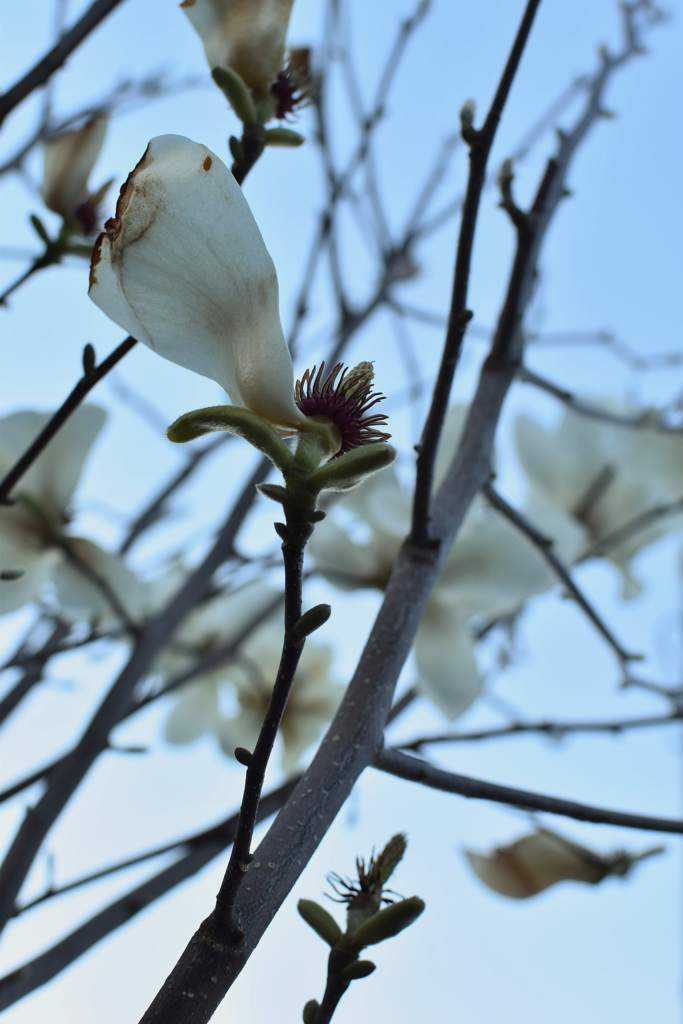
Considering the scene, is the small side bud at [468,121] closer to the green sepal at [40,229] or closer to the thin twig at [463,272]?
the thin twig at [463,272]

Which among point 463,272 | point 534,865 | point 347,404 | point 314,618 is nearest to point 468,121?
point 463,272

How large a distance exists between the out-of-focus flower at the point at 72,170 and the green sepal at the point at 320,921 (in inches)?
21.5

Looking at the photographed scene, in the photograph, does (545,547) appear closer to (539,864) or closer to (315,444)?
(539,864)

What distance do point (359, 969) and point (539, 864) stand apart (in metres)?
0.39

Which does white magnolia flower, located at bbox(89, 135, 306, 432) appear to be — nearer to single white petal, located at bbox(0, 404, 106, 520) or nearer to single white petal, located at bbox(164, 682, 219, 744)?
single white petal, located at bbox(0, 404, 106, 520)

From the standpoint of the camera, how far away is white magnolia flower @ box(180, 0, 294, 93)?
463 millimetres

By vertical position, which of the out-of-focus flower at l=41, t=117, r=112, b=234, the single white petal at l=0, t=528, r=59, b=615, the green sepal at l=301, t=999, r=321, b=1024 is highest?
the out-of-focus flower at l=41, t=117, r=112, b=234

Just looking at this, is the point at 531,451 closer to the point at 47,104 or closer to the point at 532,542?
Result: the point at 532,542

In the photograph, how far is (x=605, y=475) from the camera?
3.68ft

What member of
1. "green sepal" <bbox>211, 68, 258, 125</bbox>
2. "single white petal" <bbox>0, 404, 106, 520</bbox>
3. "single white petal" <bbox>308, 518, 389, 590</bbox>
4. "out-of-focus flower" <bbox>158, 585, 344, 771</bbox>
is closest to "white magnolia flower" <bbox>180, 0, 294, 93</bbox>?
"green sepal" <bbox>211, 68, 258, 125</bbox>

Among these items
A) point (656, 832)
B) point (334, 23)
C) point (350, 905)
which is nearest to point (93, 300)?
point (350, 905)

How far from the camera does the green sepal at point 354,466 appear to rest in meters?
0.29

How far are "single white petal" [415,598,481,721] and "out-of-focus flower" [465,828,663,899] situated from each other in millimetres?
128

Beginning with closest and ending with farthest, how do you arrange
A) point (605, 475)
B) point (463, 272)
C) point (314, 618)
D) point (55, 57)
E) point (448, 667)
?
point (314, 618), point (463, 272), point (55, 57), point (448, 667), point (605, 475)
